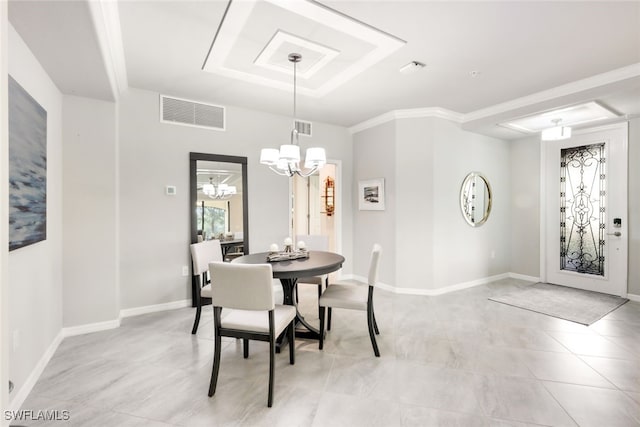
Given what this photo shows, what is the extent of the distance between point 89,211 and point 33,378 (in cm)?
150

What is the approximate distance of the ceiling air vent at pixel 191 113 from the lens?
363cm

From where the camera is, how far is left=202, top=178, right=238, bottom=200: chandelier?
3869 mm

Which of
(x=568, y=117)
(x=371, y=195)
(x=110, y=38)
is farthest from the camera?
(x=371, y=195)

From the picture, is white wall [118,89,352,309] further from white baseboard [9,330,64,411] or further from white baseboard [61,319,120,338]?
white baseboard [9,330,64,411]

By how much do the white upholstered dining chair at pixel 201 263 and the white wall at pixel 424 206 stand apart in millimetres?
2463

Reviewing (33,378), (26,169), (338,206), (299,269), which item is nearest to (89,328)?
(33,378)

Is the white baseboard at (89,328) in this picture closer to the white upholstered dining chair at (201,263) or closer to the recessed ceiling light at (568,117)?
the white upholstered dining chair at (201,263)

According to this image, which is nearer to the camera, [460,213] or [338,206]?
[460,213]

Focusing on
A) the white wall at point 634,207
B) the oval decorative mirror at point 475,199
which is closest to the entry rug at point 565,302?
the white wall at point 634,207

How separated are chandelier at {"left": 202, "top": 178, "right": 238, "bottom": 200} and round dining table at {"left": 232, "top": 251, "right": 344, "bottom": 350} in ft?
4.30

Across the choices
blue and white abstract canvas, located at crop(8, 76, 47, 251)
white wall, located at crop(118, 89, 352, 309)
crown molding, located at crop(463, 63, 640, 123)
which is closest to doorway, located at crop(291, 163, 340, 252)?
white wall, located at crop(118, 89, 352, 309)

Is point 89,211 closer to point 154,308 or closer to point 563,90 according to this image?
point 154,308

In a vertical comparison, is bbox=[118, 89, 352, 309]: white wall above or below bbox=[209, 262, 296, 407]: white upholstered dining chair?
above

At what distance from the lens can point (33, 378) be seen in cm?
211
